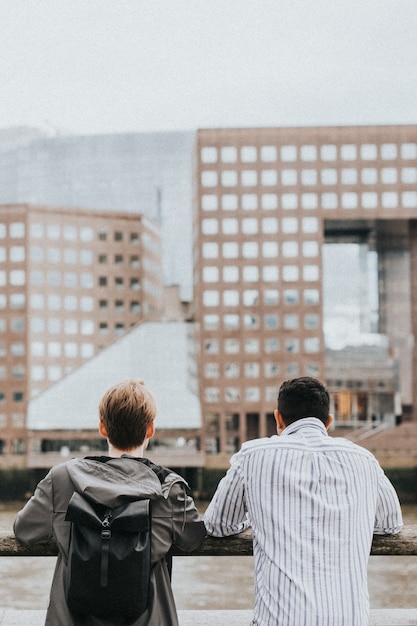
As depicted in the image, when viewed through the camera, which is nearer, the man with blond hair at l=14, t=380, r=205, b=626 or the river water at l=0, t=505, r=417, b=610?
the man with blond hair at l=14, t=380, r=205, b=626

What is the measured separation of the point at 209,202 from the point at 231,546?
130 feet

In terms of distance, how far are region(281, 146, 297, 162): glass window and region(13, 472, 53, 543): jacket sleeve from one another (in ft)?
136

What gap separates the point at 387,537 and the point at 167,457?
37.1 metres

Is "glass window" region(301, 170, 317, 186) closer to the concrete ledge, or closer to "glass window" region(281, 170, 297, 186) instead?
"glass window" region(281, 170, 297, 186)

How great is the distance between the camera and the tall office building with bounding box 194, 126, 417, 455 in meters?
41.1

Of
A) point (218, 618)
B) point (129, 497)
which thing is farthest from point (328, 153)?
point (129, 497)

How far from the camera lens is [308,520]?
182cm

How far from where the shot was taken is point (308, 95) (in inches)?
2140

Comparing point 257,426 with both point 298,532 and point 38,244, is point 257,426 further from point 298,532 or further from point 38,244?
point 298,532

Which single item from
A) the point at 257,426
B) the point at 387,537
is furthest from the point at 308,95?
the point at 387,537

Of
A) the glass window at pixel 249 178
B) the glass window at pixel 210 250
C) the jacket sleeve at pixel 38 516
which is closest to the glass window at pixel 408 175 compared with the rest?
the glass window at pixel 249 178

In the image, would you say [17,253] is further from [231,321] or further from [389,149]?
[389,149]

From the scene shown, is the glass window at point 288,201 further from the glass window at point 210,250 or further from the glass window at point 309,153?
the glass window at point 210,250

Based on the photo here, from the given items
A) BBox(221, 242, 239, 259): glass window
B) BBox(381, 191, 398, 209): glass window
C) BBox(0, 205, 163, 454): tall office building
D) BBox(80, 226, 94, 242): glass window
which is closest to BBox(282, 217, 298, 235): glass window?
BBox(221, 242, 239, 259): glass window
